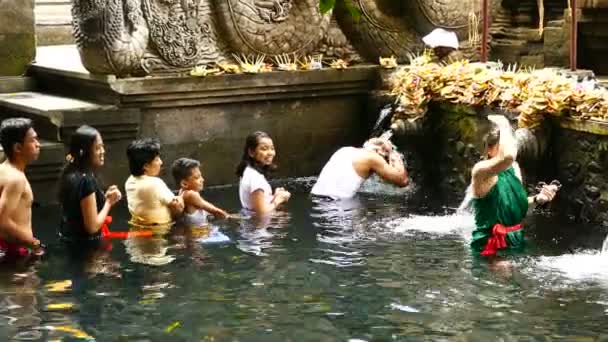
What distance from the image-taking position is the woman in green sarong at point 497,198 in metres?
8.39

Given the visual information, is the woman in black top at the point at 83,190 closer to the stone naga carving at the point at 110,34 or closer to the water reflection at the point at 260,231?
the water reflection at the point at 260,231

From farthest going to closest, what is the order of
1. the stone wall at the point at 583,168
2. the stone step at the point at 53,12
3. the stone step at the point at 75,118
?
the stone step at the point at 53,12
the stone step at the point at 75,118
the stone wall at the point at 583,168

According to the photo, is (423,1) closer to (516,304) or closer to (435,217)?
(435,217)

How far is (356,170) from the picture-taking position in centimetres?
1083

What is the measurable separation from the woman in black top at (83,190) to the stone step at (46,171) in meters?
1.93

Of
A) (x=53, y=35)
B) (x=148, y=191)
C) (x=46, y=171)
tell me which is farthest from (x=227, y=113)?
(x=53, y=35)

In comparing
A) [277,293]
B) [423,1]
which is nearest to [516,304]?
[277,293]

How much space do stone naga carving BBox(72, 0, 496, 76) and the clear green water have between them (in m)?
2.16

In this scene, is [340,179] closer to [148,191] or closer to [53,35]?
[148,191]

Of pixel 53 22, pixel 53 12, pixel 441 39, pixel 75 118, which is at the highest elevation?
pixel 53 12

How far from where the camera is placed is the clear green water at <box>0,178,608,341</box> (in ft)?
21.7

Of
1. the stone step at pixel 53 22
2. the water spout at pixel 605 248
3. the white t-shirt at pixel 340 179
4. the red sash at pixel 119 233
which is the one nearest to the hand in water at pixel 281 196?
the white t-shirt at pixel 340 179

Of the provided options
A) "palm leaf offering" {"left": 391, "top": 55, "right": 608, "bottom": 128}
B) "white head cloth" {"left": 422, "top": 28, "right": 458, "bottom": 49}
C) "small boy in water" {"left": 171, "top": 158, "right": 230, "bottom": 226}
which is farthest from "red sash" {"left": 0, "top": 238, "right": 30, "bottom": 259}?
"white head cloth" {"left": 422, "top": 28, "right": 458, "bottom": 49}

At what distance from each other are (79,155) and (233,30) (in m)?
3.67
